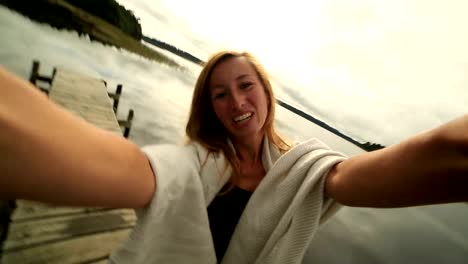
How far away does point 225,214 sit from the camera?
4.04ft

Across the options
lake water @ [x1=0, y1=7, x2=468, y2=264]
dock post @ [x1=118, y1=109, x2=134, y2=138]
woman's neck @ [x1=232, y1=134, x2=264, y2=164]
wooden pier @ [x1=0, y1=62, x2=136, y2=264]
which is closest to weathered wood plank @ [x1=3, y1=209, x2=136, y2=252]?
wooden pier @ [x1=0, y1=62, x2=136, y2=264]

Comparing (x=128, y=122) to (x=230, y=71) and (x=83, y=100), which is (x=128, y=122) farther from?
(x=230, y=71)

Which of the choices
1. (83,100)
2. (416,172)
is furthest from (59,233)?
(83,100)

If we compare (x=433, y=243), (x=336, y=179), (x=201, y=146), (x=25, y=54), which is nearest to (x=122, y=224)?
(x=201, y=146)

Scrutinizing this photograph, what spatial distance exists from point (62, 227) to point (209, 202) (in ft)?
6.35

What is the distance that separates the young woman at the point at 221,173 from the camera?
0.47 m

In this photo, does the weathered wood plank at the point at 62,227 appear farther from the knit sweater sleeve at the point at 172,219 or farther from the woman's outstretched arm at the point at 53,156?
the woman's outstretched arm at the point at 53,156

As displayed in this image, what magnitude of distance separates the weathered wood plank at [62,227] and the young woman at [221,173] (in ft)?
5.44

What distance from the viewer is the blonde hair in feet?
4.98

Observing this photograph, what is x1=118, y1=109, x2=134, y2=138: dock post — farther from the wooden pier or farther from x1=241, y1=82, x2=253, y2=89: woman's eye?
x1=241, y1=82, x2=253, y2=89: woman's eye

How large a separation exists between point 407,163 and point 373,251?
13420mm

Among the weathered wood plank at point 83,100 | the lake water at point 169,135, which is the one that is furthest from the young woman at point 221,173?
the lake water at point 169,135

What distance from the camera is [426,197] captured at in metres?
0.64

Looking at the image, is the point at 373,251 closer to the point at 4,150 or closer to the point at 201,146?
the point at 201,146
